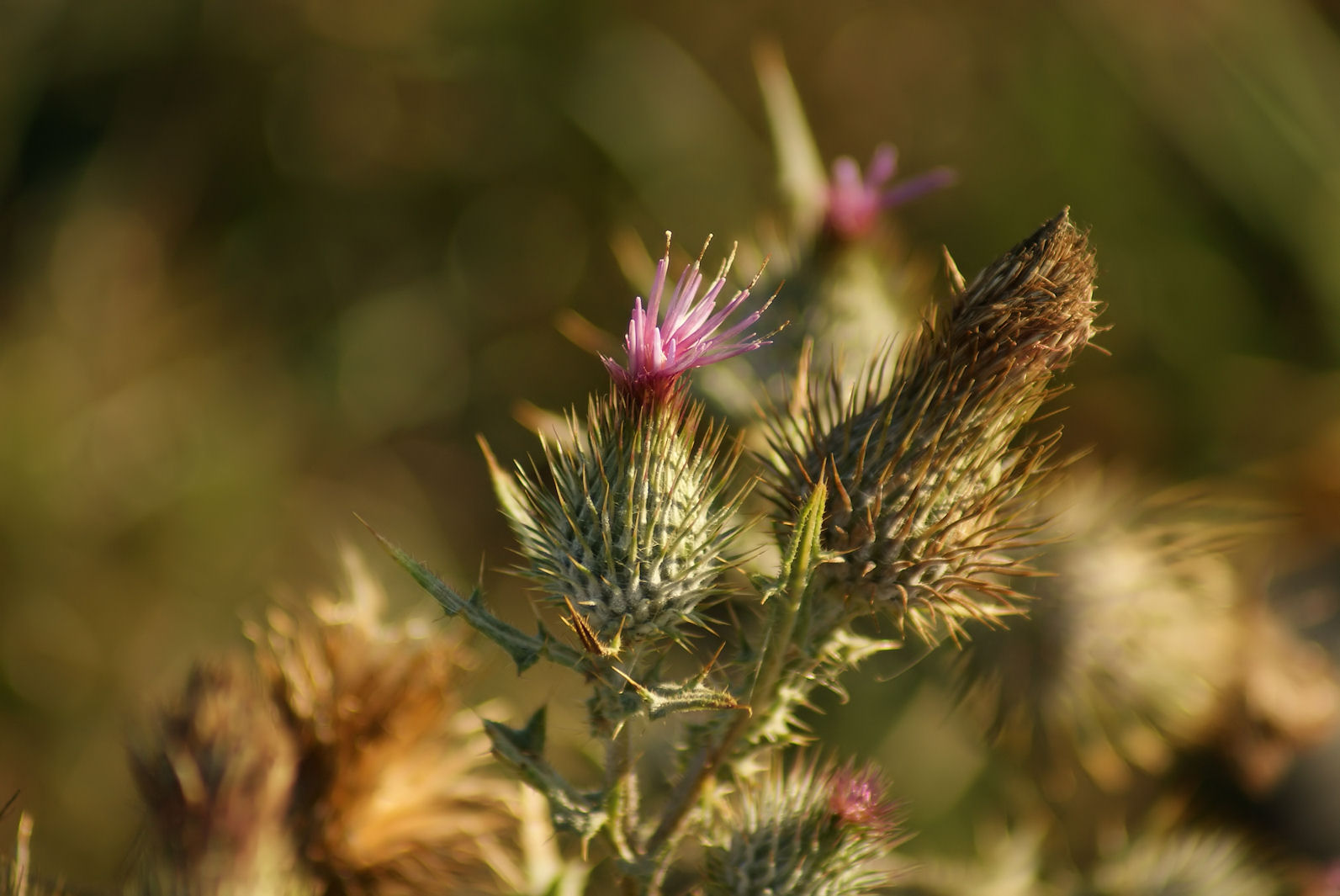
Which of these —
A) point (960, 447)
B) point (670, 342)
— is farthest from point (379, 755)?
point (960, 447)

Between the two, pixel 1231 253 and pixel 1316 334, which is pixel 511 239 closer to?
pixel 1231 253

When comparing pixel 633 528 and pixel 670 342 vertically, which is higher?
pixel 670 342

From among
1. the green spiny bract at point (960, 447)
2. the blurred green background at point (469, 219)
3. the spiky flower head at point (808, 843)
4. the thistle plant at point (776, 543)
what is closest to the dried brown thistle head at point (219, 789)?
the thistle plant at point (776, 543)

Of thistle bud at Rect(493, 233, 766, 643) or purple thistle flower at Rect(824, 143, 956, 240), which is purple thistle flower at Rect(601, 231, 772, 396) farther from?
purple thistle flower at Rect(824, 143, 956, 240)

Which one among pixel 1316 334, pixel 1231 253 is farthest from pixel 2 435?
pixel 1316 334

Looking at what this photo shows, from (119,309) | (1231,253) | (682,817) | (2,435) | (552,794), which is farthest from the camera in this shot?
(1231,253)

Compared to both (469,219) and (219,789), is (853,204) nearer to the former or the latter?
(219,789)

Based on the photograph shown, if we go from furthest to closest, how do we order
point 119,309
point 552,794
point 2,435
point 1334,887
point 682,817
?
point 119,309 → point 2,435 → point 1334,887 → point 682,817 → point 552,794
